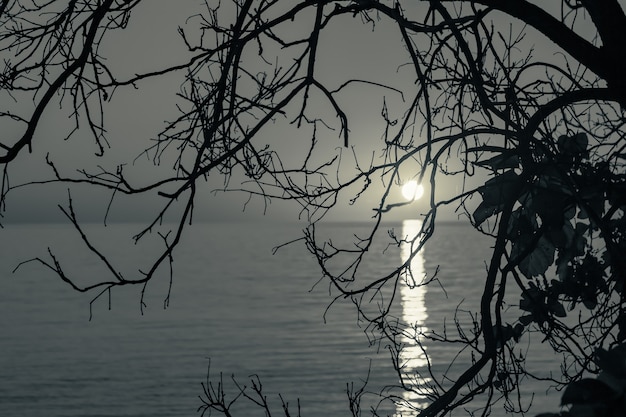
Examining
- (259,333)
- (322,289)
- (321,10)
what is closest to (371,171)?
(321,10)

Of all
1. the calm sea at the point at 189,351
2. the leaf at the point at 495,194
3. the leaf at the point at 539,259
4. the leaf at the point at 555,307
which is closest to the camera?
the leaf at the point at 495,194

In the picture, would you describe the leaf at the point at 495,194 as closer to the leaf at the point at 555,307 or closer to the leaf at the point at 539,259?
the leaf at the point at 539,259

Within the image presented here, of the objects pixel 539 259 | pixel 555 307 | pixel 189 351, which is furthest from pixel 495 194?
pixel 189 351

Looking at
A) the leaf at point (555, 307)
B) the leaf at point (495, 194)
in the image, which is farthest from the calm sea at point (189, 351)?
the leaf at point (495, 194)

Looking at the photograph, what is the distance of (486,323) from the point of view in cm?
318

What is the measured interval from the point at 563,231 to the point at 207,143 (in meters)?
1.52

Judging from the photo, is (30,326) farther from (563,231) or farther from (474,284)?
(563,231)

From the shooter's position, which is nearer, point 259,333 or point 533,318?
point 533,318

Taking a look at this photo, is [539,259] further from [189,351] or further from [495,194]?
[189,351]

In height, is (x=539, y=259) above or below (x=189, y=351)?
above

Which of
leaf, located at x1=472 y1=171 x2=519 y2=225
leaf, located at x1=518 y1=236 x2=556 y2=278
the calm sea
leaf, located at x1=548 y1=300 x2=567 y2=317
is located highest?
leaf, located at x1=472 y1=171 x2=519 y2=225

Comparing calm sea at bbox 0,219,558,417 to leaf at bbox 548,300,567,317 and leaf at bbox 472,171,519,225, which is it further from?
leaf at bbox 472,171,519,225

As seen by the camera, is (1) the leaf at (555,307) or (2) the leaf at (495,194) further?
(1) the leaf at (555,307)

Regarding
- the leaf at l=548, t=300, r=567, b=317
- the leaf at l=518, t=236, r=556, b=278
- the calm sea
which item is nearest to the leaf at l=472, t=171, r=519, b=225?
the leaf at l=518, t=236, r=556, b=278
